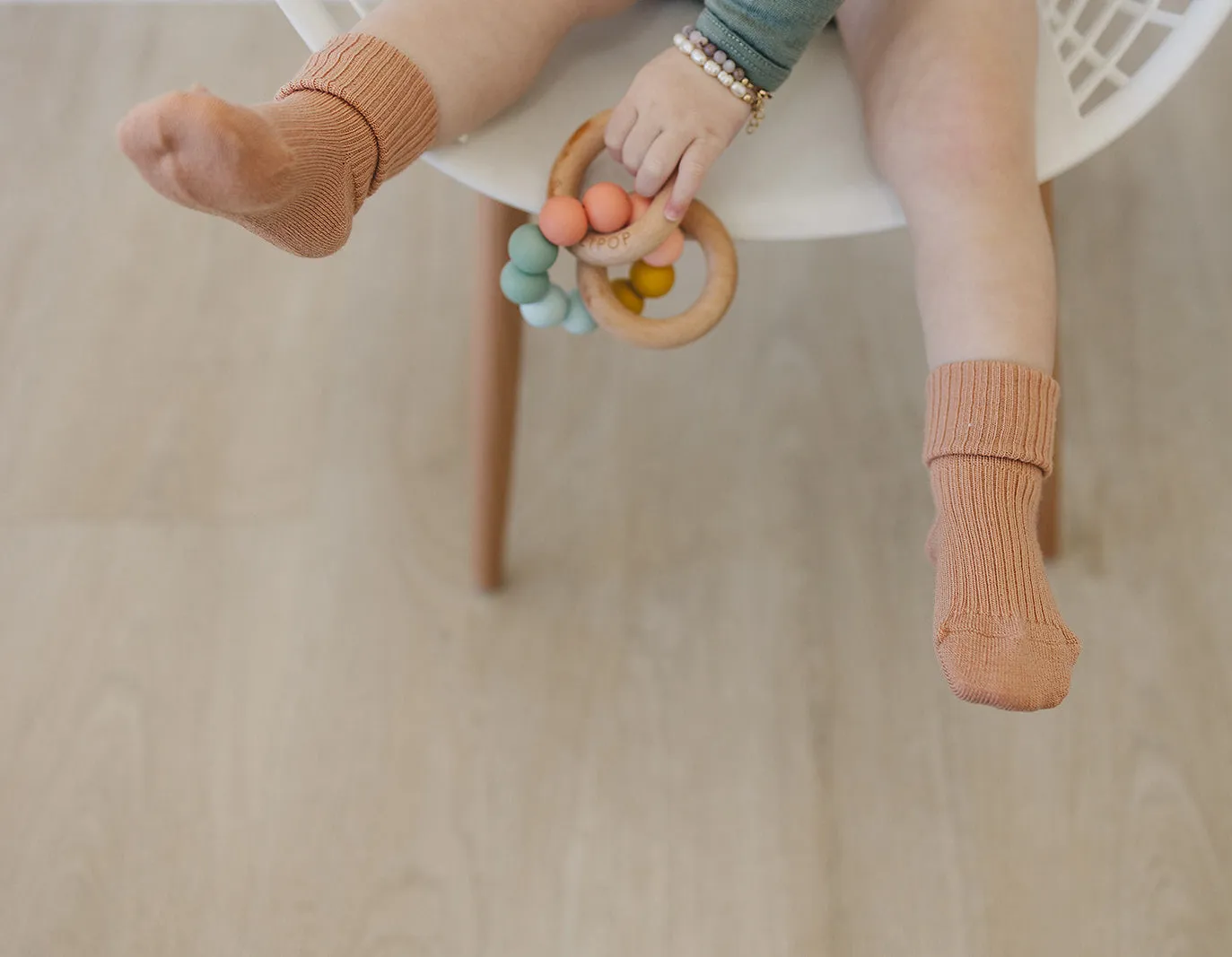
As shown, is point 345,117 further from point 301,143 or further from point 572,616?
point 572,616

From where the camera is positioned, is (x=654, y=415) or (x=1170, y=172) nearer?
(x=654, y=415)

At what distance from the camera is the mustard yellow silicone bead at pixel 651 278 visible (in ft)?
2.01

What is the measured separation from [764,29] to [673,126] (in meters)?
0.07

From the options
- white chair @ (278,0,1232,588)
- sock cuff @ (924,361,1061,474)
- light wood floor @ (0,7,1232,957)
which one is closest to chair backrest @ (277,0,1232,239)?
white chair @ (278,0,1232,588)

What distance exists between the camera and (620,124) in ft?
1.87

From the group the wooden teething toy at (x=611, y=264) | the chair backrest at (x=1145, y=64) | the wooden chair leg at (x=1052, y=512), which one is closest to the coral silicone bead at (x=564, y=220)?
the wooden teething toy at (x=611, y=264)

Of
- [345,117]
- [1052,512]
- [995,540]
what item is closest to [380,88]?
[345,117]

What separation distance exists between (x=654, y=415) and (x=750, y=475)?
10cm

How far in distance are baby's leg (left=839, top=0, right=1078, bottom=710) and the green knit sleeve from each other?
0.06m

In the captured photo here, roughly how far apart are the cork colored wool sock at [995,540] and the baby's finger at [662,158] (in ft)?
0.57

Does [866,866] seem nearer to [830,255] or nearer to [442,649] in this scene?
[442,649]

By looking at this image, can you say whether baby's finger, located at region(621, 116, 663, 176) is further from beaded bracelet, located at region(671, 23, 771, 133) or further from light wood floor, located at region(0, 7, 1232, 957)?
light wood floor, located at region(0, 7, 1232, 957)

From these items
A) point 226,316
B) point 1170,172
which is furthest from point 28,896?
point 1170,172

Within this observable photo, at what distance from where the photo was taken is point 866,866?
0.82 metres
